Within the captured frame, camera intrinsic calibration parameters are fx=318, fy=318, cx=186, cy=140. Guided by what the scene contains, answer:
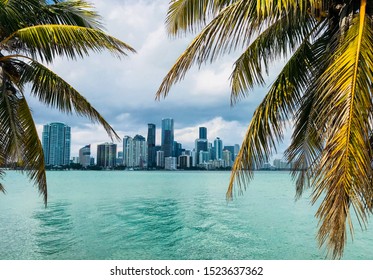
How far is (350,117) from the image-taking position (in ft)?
8.30

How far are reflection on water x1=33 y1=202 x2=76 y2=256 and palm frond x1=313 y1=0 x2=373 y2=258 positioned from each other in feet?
29.9

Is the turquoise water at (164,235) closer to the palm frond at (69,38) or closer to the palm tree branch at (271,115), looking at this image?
the palm tree branch at (271,115)

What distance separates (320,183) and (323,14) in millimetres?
1986

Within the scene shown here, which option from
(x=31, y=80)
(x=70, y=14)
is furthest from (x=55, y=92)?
(x=70, y=14)

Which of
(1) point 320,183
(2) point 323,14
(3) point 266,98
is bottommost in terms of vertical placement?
(1) point 320,183

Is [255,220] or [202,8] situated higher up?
[202,8]

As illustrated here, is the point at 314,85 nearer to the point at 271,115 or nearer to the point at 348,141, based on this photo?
the point at 271,115

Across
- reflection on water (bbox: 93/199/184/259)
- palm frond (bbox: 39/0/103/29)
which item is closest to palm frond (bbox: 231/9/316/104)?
palm frond (bbox: 39/0/103/29)

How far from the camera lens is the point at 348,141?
2.50 meters

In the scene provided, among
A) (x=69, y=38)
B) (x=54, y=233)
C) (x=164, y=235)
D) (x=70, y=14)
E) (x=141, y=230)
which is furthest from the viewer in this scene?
(x=141, y=230)

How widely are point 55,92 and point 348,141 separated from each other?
430 centimetres

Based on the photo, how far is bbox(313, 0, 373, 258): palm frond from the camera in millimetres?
2521
